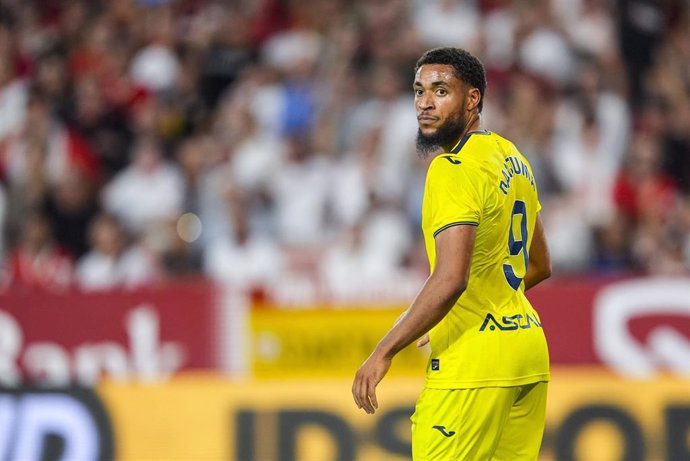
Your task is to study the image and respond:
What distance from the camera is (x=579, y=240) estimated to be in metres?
8.93

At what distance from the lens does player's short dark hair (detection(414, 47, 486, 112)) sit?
13.0 ft

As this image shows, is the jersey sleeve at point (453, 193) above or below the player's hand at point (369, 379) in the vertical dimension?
above

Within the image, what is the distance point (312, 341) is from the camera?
8047mm

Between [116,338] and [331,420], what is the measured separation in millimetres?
1882

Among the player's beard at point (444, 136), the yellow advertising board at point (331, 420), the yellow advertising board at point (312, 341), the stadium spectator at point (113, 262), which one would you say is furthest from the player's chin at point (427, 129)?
the stadium spectator at point (113, 262)

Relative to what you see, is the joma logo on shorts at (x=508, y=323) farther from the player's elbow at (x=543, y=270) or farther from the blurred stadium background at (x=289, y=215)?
the blurred stadium background at (x=289, y=215)

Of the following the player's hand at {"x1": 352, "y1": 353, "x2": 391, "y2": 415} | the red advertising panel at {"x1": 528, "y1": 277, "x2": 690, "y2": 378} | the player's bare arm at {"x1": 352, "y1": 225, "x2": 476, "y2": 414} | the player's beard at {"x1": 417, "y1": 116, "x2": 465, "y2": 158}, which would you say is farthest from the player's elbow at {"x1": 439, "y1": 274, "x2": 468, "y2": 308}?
the red advertising panel at {"x1": 528, "y1": 277, "x2": 690, "y2": 378}

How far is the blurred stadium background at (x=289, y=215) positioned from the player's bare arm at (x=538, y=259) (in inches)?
104

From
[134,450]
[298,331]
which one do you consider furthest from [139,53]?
[134,450]

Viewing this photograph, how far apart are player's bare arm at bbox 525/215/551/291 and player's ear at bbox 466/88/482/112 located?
1.95ft

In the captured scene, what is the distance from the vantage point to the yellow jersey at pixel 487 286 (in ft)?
12.7

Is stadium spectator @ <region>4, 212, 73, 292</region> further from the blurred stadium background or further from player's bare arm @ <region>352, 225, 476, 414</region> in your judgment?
player's bare arm @ <region>352, 225, 476, 414</region>

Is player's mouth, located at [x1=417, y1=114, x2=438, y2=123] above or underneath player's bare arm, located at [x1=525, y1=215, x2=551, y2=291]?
above

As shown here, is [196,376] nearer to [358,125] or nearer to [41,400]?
[41,400]
